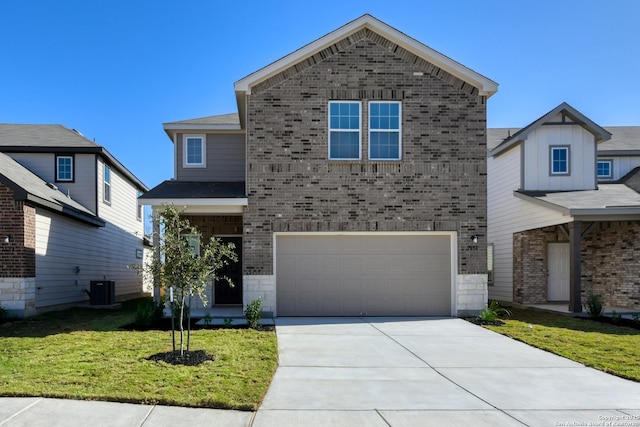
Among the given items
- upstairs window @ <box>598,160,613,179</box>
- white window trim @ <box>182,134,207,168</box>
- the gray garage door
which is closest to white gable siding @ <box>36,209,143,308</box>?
white window trim @ <box>182,134,207,168</box>

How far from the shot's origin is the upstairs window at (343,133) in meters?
13.9

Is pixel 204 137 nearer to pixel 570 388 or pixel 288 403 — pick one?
pixel 288 403

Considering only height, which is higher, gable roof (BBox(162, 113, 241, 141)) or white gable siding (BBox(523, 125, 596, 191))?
gable roof (BBox(162, 113, 241, 141))

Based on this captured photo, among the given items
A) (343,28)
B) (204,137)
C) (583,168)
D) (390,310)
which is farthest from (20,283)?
(583,168)

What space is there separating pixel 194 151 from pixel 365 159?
6014mm

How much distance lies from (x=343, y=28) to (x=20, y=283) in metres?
10.7

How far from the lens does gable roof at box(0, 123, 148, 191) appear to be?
17.8 metres

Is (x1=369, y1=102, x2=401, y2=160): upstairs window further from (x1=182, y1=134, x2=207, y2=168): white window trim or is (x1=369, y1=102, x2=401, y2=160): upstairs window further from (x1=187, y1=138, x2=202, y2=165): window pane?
(x1=187, y1=138, x2=202, y2=165): window pane

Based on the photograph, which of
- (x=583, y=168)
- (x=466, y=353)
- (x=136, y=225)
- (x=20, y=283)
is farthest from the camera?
(x=136, y=225)

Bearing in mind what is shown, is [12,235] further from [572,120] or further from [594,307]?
[572,120]

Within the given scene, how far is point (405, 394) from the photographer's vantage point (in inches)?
264

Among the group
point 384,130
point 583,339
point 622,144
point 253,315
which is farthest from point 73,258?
point 622,144

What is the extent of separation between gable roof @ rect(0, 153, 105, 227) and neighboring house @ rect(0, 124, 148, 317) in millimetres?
25

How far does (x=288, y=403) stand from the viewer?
20.5ft
